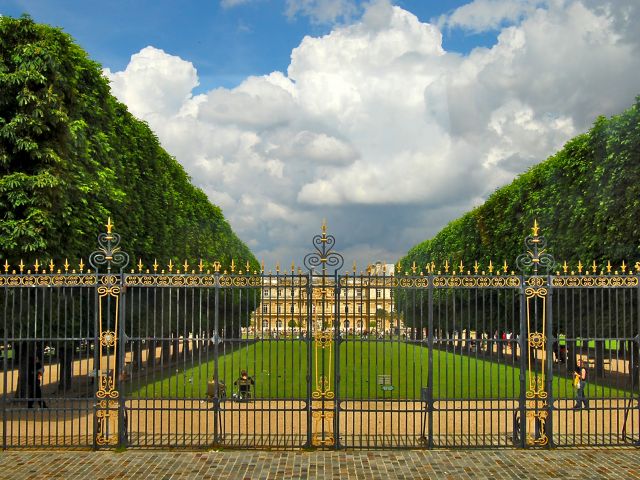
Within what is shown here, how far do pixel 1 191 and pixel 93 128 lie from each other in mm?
5607

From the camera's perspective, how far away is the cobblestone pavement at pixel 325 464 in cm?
1094

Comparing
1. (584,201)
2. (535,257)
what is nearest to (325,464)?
(535,257)

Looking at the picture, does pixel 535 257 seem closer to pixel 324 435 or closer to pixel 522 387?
pixel 522 387

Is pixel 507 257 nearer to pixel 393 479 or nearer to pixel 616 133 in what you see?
pixel 616 133

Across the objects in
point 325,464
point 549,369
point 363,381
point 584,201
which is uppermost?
point 584,201

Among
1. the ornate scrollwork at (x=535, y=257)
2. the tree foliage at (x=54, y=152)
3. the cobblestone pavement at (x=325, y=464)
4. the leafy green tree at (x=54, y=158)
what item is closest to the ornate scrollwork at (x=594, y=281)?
the ornate scrollwork at (x=535, y=257)

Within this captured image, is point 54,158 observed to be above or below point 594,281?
above

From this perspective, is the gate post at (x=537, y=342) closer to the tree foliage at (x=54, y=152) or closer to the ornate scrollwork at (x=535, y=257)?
the ornate scrollwork at (x=535, y=257)

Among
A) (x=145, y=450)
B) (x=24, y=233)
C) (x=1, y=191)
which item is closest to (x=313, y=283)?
(x=145, y=450)

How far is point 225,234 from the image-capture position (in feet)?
157

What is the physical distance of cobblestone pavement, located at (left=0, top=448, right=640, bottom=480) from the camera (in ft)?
35.9

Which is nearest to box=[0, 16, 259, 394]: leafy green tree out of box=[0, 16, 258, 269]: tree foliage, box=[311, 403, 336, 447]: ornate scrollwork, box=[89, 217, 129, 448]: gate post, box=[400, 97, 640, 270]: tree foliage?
box=[0, 16, 258, 269]: tree foliage

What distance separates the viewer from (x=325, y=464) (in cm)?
1161

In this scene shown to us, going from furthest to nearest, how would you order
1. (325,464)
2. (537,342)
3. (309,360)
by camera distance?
(537,342), (309,360), (325,464)
